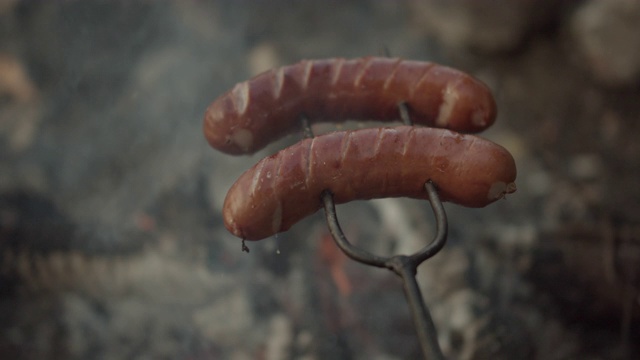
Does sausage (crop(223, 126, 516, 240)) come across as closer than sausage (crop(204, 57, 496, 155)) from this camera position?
Yes

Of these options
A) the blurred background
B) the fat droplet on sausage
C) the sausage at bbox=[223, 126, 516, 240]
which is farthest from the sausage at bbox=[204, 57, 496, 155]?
the blurred background

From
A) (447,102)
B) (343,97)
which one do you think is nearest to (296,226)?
(343,97)

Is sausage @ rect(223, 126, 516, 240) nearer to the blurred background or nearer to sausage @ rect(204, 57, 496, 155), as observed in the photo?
sausage @ rect(204, 57, 496, 155)

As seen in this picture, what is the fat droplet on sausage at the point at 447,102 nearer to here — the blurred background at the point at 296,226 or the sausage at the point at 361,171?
the sausage at the point at 361,171

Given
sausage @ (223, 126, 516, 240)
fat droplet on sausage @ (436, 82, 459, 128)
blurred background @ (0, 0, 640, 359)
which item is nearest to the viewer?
sausage @ (223, 126, 516, 240)

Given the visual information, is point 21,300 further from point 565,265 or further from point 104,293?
point 565,265

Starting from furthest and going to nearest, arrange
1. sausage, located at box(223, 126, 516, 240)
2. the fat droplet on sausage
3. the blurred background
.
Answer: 1. the blurred background
2. the fat droplet on sausage
3. sausage, located at box(223, 126, 516, 240)
